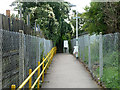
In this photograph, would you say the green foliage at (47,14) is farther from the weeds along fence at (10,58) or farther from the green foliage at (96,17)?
the weeds along fence at (10,58)

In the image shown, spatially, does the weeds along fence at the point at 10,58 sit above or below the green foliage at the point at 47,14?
below

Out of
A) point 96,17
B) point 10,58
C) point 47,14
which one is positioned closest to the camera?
point 10,58

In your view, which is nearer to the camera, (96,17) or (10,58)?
(10,58)

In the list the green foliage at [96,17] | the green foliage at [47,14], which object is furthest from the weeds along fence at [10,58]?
the green foliage at [47,14]

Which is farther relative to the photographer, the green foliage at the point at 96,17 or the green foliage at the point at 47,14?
the green foliage at the point at 47,14

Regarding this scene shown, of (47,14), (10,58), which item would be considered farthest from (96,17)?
(10,58)

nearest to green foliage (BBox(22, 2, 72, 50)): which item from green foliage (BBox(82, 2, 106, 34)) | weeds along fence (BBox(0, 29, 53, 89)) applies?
green foliage (BBox(82, 2, 106, 34))

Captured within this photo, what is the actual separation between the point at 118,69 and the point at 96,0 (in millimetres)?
9297

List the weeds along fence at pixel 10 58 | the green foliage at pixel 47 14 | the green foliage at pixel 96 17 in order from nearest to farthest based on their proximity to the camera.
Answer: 1. the weeds along fence at pixel 10 58
2. the green foliage at pixel 96 17
3. the green foliage at pixel 47 14

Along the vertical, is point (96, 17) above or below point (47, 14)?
below

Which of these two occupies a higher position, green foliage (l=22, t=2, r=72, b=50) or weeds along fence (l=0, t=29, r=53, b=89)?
green foliage (l=22, t=2, r=72, b=50)

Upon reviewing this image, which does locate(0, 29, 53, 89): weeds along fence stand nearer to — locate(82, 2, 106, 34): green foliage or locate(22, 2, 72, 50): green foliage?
locate(82, 2, 106, 34): green foliage

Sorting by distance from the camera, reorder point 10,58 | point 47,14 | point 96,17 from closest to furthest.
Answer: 1. point 10,58
2. point 96,17
3. point 47,14

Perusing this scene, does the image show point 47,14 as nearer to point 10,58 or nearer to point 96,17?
point 96,17
